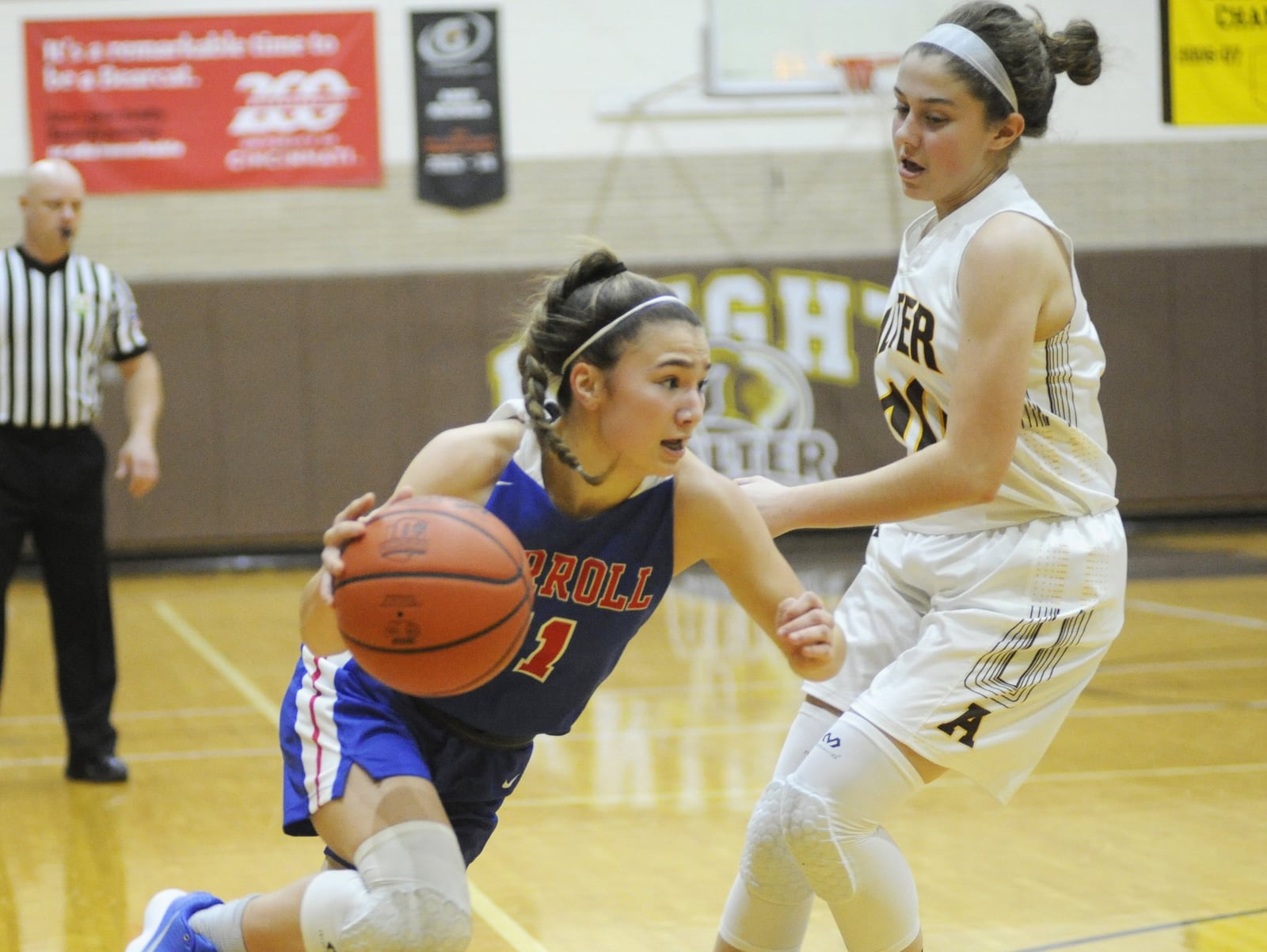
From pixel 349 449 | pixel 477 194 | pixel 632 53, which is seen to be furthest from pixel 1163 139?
pixel 349 449

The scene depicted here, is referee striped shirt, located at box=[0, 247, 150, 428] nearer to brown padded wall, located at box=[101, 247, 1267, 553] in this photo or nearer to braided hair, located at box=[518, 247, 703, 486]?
braided hair, located at box=[518, 247, 703, 486]

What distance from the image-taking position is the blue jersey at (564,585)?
266 centimetres

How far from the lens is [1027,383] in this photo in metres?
2.70

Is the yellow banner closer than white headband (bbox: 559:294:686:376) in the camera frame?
No

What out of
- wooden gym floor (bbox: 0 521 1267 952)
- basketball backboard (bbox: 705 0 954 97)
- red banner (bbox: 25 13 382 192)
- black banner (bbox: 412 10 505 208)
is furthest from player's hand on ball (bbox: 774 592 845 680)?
red banner (bbox: 25 13 382 192)

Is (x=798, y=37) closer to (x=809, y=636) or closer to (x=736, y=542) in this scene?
(x=736, y=542)

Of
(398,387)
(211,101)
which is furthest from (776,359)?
(211,101)

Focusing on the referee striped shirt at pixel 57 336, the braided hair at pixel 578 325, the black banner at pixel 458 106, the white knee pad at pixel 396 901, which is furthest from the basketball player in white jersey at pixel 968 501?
the black banner at pixel 458 106

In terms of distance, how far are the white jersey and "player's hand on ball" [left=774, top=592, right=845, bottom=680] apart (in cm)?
42

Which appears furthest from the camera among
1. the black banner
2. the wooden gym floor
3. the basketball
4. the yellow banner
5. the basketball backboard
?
the black banner

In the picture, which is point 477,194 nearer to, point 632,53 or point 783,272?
point 632,53

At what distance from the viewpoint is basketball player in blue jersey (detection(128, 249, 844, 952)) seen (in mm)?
2523

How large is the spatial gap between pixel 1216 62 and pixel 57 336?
5.54 m

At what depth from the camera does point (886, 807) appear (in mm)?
2727
